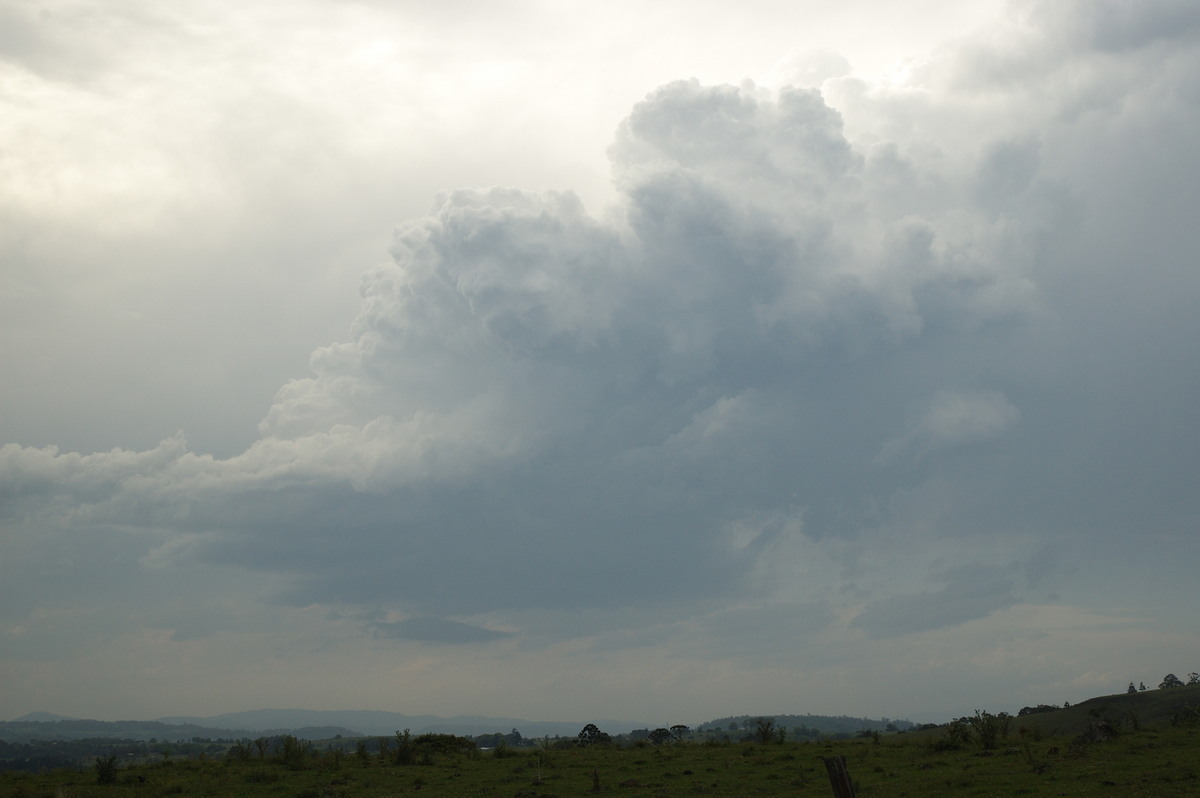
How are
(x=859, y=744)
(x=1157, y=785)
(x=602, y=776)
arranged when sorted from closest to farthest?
(x=1157, y=785), (x=602, y=776), (x=859, y=744)

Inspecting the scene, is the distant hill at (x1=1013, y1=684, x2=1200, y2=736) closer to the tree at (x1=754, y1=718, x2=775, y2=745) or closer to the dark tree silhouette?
the tree at (x1=754, y1=718, x2=775, y2=745)

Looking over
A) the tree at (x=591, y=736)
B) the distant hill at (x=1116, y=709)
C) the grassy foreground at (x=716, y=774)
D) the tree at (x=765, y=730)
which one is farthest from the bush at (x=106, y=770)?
the distant hill at (x=1116, y=709)

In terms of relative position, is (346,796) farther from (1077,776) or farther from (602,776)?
(1077,776)

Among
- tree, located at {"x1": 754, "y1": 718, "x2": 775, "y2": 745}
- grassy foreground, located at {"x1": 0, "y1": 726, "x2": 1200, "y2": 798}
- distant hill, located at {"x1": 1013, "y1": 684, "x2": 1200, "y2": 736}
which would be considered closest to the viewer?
grassy foreground, located at {"x1": 0, "y1": 726, "x2": 1200, "y2": 798}

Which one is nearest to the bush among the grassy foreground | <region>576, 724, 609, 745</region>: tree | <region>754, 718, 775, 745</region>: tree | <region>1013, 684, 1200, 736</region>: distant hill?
the grassy foreground

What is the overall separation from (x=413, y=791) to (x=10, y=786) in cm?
2096

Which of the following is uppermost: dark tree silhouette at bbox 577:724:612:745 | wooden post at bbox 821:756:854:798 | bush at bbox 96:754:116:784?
wooden post at bbox 821:756:854:798

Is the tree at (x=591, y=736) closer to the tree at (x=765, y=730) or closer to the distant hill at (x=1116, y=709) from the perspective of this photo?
the tree at (x=765, y=730)

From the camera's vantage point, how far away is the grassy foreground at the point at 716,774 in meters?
37.7

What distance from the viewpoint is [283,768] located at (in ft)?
169

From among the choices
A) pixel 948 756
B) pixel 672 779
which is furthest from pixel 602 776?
pixel 948 756

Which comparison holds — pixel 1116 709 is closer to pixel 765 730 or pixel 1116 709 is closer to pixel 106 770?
pixel 765 730

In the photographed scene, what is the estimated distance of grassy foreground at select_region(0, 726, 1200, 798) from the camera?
124 ft

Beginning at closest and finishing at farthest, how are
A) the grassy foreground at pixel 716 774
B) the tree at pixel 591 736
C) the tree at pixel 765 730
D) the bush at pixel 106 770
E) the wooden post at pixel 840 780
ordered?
1. the wooden post at pixel 840 780
2. the grassy foreground at pixel 716 774
3. the bush at pixel 106 770
4. the tree at pixel 765 730
5. the tree at pixel 591 736
